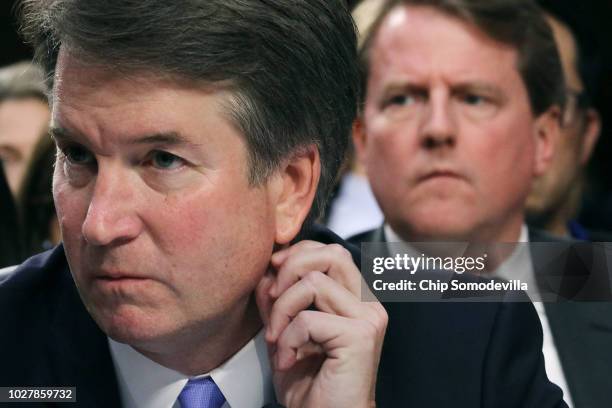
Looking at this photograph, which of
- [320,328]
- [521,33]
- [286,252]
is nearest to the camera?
[320,328]

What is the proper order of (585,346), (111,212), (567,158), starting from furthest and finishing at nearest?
(567,158) → (585,346) → (111,212)

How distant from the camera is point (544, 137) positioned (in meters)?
3.88

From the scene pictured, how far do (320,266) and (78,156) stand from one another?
1.91ft

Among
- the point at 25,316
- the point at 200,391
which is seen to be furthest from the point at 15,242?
the point at 200,391

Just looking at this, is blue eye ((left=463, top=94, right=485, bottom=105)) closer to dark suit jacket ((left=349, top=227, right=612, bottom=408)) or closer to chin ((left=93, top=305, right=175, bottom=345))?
dark suit jacket ((left=349, top=227, right=612, bottom=408))

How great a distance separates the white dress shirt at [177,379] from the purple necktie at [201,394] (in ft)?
0.03

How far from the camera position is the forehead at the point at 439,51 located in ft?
12.0

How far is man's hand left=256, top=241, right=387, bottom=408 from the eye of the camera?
2379 millimetres

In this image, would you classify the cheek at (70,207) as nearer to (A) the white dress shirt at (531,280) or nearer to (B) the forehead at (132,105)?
(B) the forehead at (132,105)

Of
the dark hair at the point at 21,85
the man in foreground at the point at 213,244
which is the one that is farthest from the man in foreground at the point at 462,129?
the dark hair at the point at 21,85

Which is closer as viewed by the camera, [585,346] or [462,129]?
[585,346]

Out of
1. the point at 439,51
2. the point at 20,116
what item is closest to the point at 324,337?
the point at 439,51

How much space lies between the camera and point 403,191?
3566mm

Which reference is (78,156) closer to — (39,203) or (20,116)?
(39,203)
